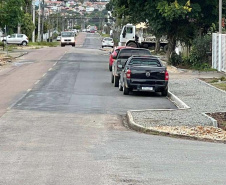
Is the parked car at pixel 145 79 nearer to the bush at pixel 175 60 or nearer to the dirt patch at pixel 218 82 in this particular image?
the dirt patch at pixel 218 82

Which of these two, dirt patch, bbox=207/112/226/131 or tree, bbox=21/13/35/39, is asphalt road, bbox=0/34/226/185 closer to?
dirt patch, bbox=207/112/226/131

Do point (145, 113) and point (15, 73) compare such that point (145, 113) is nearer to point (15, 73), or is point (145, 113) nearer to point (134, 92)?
point (134, 92)

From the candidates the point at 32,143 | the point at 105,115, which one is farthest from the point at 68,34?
the point at 32,143

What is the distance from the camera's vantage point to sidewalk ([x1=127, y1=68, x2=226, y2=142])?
15383 mm

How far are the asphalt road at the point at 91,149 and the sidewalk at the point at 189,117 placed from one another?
524mm

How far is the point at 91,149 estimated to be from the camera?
12492 millimetres

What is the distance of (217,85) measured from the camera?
28.4 metres

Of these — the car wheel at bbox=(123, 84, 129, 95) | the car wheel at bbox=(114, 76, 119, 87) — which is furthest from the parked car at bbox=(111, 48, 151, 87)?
the car wheel at bbox=(123, 84, 129, 95)

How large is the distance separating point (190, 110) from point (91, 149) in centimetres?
727

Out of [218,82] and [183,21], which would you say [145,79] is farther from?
[183,21]

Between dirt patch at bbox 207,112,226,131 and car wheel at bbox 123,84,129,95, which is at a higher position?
car wheel at bbox 123,84,129,95

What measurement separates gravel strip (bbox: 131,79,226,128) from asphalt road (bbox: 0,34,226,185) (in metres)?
0.77

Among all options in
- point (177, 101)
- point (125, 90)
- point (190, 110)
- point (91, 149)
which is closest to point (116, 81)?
point (125, 90)

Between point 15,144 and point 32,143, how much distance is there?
14.9 inches
